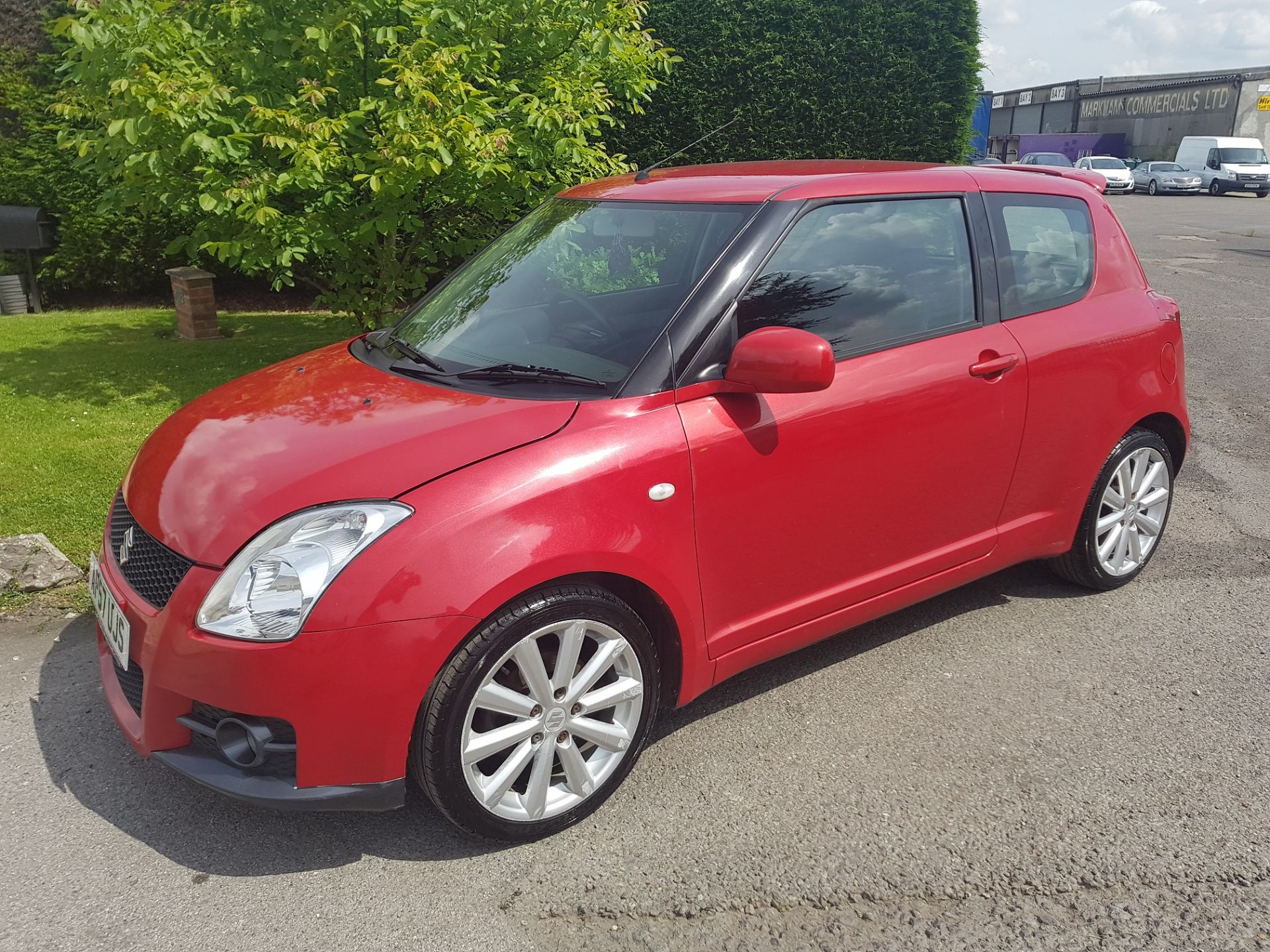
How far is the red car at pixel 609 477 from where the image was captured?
8.54 feet

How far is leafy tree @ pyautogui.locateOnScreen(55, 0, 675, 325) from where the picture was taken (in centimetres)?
628

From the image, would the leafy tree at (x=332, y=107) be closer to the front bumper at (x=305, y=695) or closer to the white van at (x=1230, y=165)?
the front bumper at (x=305, y=695)

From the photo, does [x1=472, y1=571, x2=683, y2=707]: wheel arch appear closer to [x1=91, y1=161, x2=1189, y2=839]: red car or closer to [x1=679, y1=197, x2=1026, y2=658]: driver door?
[x1=91, y1=161, x2=1189, y2=839]: red car

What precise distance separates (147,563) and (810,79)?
1049 cm

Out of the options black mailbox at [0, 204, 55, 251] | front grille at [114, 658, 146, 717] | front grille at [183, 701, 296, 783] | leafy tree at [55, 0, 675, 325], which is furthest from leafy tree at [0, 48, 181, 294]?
front grille at [183, 701, 296, 783]

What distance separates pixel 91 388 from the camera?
7898mm

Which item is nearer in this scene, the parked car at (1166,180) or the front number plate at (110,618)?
the front number plate at (110,618)

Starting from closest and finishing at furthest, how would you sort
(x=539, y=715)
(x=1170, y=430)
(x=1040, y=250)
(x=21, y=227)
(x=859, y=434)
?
(x=539, y=715), (x=859, y=434), (x=1040, y=250), (x=1170, y=430), (x=21, y=227)

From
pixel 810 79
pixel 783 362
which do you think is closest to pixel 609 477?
pixel 783 362

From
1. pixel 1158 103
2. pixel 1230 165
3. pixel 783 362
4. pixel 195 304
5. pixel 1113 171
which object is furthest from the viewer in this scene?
pixel 1158 103

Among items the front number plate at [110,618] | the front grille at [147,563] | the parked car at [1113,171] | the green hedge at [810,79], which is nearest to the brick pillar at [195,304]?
the green hedge at [810,79]

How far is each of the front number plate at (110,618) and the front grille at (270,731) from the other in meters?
0.33

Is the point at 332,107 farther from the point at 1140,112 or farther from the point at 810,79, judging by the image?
the point at 1140,112

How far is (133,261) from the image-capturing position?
11.7 meters
